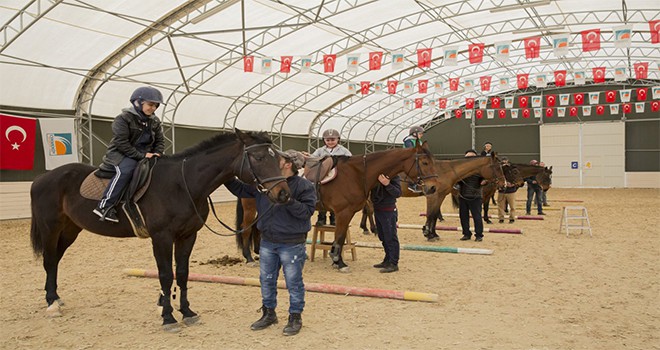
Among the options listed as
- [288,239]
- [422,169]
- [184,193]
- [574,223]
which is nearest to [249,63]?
[422,169]

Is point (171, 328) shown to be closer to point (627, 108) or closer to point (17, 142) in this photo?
point (17, 142)

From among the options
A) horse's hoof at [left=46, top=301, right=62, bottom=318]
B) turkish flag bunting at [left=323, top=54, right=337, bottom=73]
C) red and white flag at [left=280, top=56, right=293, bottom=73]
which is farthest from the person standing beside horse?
red and white flag at [left=280, top=56, right=293, bottom=73]

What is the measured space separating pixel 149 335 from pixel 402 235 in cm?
696

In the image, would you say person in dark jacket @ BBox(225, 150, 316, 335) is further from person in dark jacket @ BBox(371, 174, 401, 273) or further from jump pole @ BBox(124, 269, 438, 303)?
person in dark jacket @ BBox(371, 174, 401, 273)

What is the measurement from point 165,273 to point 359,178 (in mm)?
3152

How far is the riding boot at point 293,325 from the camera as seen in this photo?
387 centimetres

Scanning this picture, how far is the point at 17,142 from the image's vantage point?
42.4ft

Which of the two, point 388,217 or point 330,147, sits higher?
point 330,147

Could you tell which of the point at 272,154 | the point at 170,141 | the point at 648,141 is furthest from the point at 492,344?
the point at 648,141

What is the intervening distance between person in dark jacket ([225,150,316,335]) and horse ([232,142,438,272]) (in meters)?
2.32

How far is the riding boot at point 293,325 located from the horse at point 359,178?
2359 millimetres

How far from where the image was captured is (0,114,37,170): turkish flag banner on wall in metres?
12.6

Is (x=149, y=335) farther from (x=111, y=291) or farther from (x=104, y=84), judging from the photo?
(x=104, y=84)

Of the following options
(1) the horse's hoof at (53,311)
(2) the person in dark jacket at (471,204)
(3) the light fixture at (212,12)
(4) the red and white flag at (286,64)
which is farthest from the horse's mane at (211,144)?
(4) the red and white flag at (286,64)
